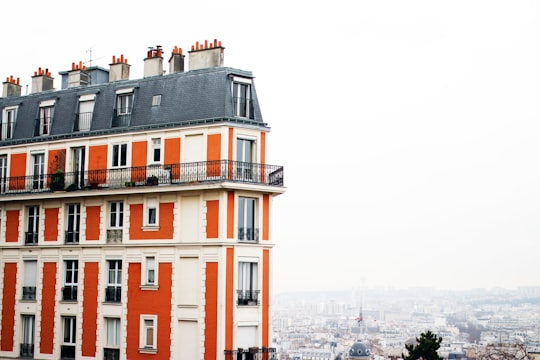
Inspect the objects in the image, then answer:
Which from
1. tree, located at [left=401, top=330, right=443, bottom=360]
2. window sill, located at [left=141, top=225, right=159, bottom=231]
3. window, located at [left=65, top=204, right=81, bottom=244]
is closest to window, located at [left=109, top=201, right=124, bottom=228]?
window sill, located at [left=141, top=225, right=159, bottom=231]

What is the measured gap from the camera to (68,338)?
103ft

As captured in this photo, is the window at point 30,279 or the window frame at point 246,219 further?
the window at point 30,279

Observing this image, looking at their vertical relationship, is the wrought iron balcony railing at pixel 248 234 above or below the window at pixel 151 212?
below

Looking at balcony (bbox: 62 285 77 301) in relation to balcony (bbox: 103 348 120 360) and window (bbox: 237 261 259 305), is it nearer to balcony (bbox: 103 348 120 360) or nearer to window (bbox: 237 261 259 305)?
balcony (bbox: 103 348 120 360)

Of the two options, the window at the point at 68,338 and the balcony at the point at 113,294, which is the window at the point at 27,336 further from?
the balcony at the point at 113,294

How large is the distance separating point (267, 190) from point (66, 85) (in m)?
12.1

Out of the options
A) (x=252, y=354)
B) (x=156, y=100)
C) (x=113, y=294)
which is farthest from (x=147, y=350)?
(x=156, y=100)

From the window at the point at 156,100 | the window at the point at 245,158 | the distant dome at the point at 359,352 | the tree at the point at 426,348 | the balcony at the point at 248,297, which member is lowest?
the distant dome at the point at 359,352

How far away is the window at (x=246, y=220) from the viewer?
28.7m

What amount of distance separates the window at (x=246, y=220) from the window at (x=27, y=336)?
1035cm

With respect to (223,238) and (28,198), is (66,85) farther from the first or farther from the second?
(223,238)

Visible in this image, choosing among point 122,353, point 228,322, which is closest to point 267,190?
point 228,322

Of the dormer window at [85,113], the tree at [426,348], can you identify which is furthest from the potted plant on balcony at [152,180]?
the tree at [426,348]

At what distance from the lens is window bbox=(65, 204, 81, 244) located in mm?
31969
